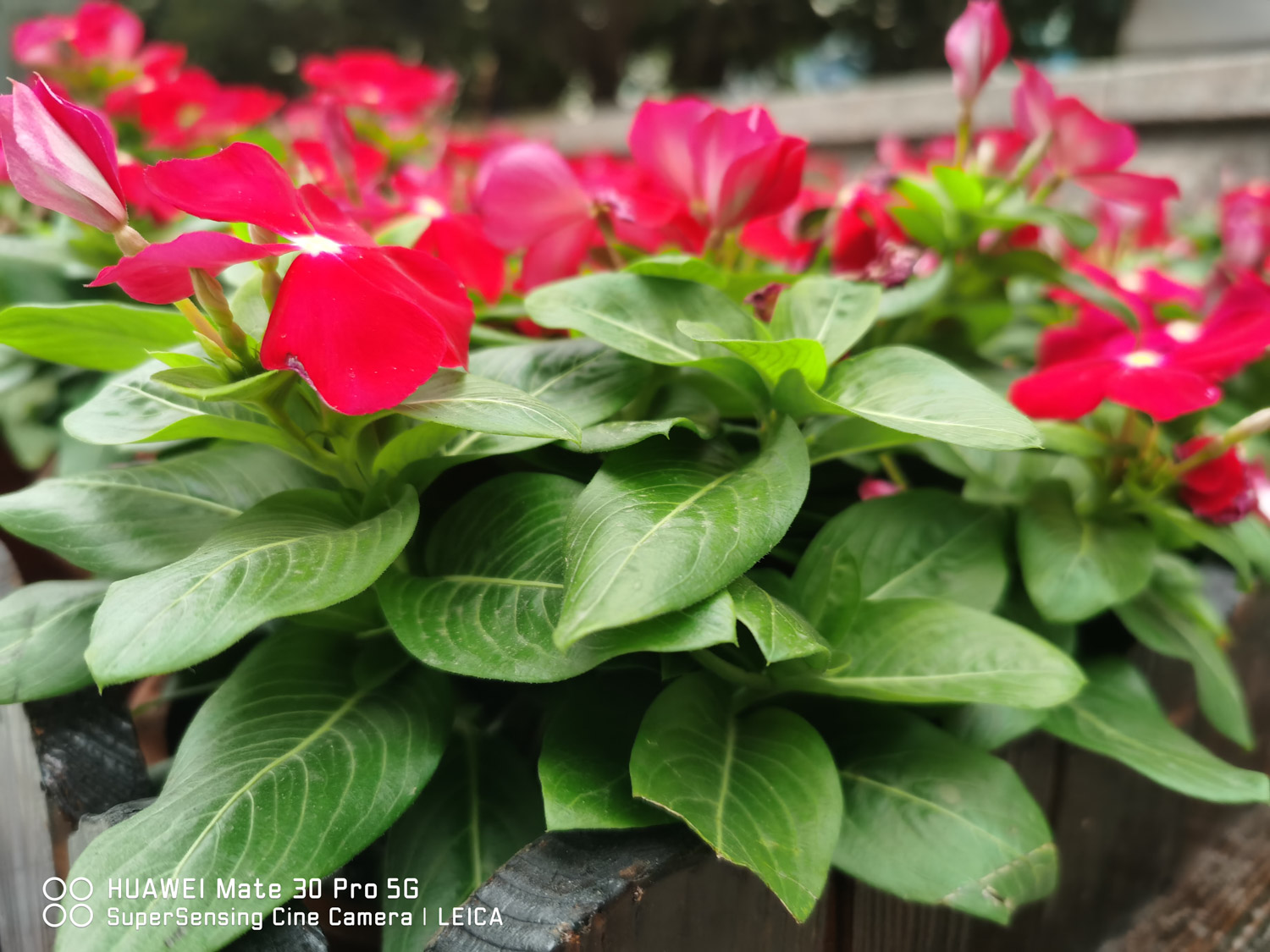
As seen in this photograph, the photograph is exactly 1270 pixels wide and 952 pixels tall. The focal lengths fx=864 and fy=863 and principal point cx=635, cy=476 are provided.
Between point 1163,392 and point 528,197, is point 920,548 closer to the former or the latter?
point 1163,392

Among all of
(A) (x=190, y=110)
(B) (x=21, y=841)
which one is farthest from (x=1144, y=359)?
(A) (x=190, y=110)

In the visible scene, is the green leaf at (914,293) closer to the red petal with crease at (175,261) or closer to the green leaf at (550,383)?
the green leaf at (550,383)

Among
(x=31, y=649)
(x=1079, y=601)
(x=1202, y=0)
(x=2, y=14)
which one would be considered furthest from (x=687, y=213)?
(x=2, y=14)

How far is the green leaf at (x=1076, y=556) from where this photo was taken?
53cm

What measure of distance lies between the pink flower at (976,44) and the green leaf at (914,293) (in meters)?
0.15

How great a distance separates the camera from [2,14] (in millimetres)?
2830

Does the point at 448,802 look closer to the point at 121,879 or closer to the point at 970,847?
the point at 121,879

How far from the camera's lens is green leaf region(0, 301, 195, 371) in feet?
1.53

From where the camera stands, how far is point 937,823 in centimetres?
46

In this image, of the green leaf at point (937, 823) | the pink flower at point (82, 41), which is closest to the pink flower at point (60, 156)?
the green leaf at point (937, 823)

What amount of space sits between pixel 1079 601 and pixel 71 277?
3.16ft

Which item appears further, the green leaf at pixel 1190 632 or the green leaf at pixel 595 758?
the green leaf at pixel 1190 632

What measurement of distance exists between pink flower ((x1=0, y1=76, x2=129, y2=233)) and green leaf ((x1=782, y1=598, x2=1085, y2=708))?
401 millimetres

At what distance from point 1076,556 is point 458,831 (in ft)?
1.37
